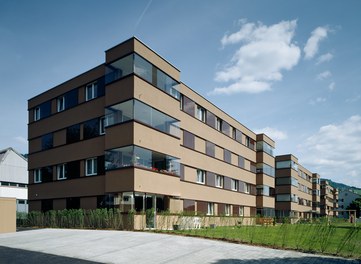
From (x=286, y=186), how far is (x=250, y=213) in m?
19.2

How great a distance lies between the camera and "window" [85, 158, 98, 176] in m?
26.3

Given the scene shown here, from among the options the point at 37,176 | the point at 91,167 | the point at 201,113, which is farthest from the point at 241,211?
the point at 37,176

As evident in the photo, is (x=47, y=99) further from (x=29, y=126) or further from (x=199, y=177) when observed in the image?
(x=199, y=177)

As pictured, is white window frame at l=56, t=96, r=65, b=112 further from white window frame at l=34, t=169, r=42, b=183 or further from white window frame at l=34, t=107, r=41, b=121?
white window frame at l=34, t=169, r=42, b=183

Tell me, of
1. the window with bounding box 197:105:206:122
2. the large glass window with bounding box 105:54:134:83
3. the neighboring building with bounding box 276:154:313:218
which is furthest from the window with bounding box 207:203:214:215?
the neighboring building with bounding box 276:154:313:218

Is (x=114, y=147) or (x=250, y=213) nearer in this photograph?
(x=114, y=147)

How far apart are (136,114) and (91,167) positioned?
6401 millimetres

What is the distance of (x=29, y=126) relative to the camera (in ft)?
114

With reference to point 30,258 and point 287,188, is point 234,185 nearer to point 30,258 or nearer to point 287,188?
point 287,188

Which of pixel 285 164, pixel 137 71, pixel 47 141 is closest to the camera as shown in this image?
pixel 137 71

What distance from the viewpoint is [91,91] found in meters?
28.0

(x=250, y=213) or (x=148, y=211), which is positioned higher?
(x=148, y=211)

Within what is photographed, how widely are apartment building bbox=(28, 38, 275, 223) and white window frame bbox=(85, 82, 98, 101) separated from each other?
83 millimetres

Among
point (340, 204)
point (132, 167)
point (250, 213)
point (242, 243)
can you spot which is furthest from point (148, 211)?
point (340, 204)
